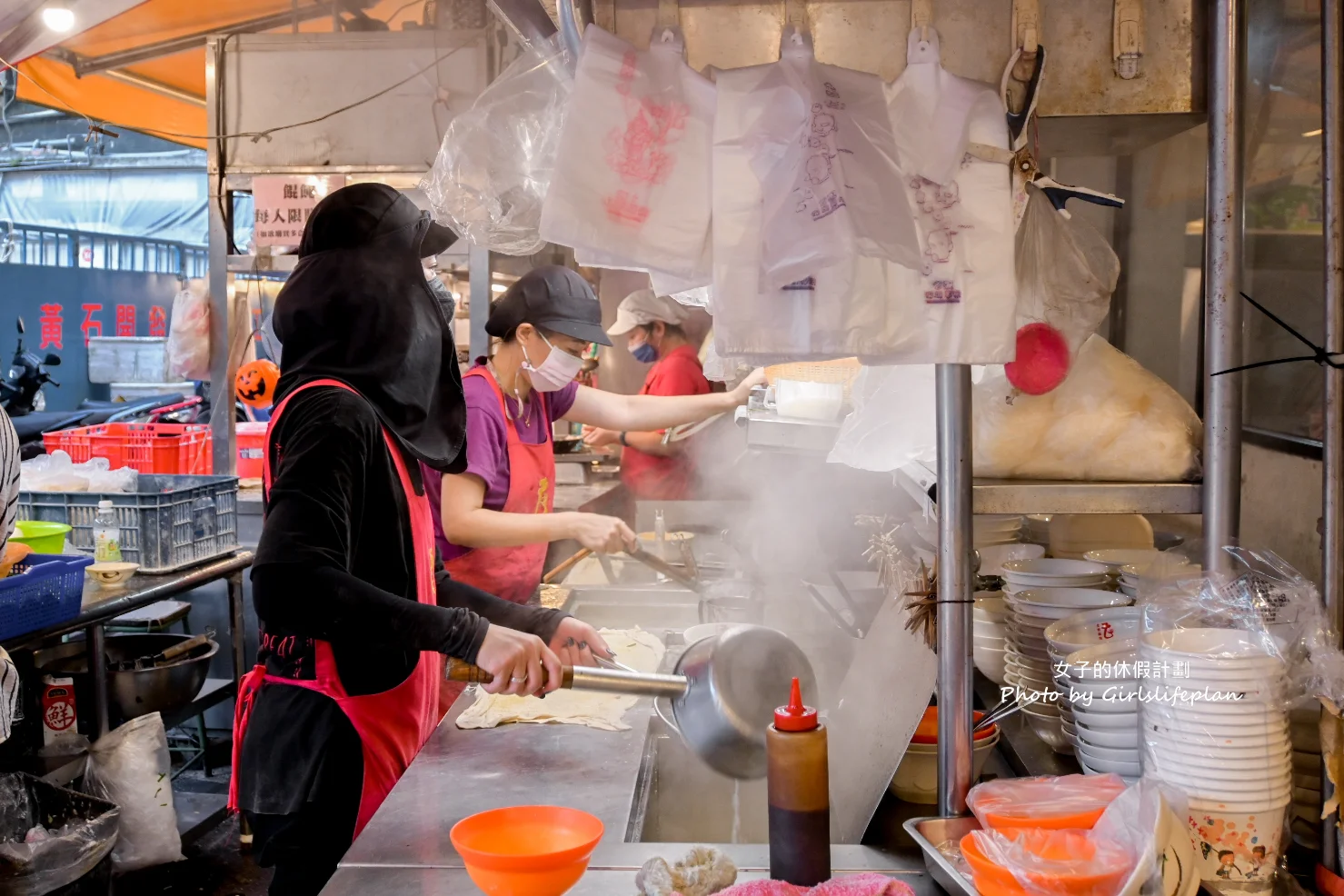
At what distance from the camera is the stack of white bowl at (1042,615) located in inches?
72.2

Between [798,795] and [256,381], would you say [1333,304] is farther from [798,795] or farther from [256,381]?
[256,381]

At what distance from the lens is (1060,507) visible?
1559 mm

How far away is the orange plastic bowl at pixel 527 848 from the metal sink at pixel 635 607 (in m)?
1.70

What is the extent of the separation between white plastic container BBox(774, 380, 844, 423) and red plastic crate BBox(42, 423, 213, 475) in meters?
3.01

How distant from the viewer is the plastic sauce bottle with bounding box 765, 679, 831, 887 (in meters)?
1.34

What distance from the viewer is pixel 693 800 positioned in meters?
2.30

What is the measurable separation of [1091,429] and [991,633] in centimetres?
72

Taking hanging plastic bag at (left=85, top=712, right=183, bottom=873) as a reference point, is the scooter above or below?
above

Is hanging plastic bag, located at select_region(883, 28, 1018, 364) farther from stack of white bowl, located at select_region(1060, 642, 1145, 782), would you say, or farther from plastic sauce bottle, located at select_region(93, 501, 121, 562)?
plastic sauce bottle, located at select_region(93, 501, 121, 562)

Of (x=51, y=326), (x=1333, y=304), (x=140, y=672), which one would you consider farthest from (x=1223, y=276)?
(x=51, y=326)

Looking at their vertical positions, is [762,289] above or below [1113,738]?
above

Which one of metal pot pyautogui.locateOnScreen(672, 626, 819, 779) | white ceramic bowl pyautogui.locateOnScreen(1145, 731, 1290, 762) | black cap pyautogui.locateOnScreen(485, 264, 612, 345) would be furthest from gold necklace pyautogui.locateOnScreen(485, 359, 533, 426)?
→ white ceramic bowl pyautogui.locateOnScreen(1145, 731, 1290, 762)

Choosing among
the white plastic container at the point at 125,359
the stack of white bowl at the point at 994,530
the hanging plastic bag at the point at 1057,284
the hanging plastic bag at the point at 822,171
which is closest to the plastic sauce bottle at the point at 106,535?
the stack of white bowl at the point at 994,530

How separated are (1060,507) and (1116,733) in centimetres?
35
